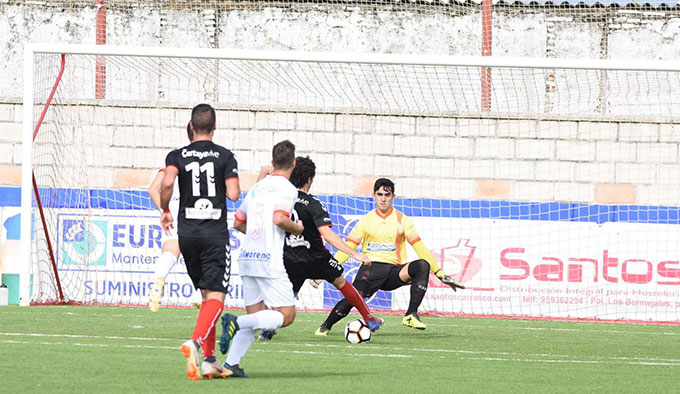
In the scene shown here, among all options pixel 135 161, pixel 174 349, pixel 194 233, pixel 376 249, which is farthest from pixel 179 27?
pixel 194 233

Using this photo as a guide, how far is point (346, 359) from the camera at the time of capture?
8.54 metres

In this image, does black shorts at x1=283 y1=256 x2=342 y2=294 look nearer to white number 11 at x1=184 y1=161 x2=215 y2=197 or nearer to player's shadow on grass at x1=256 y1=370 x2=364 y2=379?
player's shadow on grass at x1=256 y1=370 x2=364 y2=379

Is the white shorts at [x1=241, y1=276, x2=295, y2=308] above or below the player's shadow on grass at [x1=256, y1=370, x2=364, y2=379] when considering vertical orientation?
above

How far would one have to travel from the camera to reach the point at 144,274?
15391 mm

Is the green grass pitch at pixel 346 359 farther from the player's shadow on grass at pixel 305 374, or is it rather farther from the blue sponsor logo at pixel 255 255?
the blue sponsor logo at pixel 255 255

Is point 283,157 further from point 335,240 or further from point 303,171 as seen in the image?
point 303,171

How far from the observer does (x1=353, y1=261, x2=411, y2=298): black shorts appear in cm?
1145

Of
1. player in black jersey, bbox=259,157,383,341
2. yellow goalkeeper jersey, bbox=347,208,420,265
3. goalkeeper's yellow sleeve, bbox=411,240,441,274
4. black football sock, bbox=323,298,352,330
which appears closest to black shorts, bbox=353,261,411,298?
yellow goalkeeper jersey, bbox=347,208,420,265

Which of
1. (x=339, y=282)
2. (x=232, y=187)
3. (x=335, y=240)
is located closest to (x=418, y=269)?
(x=339, y=282)

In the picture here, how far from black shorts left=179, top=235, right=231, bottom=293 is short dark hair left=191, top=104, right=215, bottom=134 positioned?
0.66 meters

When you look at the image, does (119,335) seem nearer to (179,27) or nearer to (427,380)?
(427,380)

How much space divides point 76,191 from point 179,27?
32.6ft

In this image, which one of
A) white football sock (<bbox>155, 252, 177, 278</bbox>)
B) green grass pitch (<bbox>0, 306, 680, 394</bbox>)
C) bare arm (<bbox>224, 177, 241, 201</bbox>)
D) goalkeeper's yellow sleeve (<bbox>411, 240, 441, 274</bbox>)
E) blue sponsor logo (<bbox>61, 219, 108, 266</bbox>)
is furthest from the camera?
blue sponsor logo (<bbox>61, 219, 108, 266</bbox>)

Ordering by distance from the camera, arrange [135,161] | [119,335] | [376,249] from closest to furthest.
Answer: [119,335], [376,249], [135,161]
